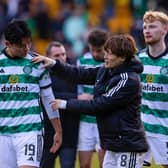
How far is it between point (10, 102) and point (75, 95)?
223 centimetres

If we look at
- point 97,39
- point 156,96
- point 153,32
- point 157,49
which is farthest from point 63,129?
point 153,32

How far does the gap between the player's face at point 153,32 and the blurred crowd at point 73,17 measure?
11.2 m

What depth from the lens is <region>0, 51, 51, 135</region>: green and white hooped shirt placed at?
826 cm

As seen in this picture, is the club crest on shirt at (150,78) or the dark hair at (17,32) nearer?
the dark hair at (17,32)

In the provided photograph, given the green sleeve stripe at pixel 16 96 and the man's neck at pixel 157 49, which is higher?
the man's neck at pixel 157 49

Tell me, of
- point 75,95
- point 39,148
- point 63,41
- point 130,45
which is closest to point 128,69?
point 130,45

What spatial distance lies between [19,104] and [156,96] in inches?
67.5

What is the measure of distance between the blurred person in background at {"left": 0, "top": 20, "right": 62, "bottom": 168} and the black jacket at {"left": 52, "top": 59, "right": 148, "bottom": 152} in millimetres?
520

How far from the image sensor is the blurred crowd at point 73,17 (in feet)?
69.5

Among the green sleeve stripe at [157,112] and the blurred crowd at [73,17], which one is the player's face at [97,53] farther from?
the blurred crowd at [73,17]

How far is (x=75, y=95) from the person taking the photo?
410 inches

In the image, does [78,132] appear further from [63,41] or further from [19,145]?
[63,41]

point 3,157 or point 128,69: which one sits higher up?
point 128,69

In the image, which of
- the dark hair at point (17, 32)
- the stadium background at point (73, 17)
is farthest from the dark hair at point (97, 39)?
the stadium background at point (73, 17)
